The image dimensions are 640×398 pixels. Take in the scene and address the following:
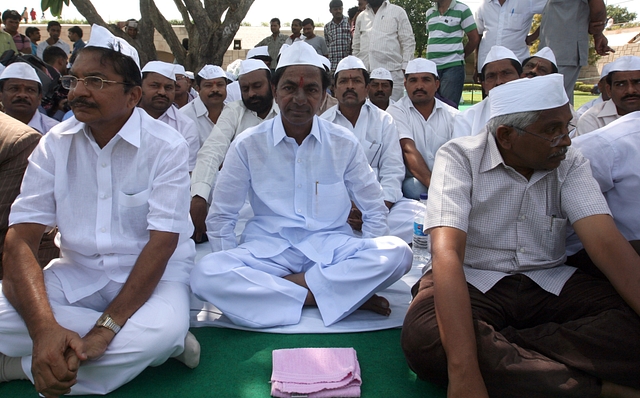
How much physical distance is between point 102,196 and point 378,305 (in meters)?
1.49

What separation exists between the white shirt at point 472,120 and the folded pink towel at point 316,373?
2.87 metres

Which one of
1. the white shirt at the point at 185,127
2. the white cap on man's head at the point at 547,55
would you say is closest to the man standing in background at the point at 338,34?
the white shirt at the point at 185,127

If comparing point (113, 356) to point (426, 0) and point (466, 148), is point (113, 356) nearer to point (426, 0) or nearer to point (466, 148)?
point (466, 148)

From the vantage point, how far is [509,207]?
234 cm

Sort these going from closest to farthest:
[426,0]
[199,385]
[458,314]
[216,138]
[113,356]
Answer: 1. [458,314]
2. [113,356]
3. [199,385]
4. [216,138]
5. [426,0]

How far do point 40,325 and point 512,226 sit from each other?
1.95m

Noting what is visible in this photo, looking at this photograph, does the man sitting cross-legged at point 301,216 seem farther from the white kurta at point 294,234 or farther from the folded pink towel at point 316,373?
the folded pink towel at point 316,373

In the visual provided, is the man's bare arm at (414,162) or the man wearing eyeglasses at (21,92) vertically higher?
the man wearing eyeglasses at (21,92)

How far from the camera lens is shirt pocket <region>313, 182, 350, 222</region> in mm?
3092

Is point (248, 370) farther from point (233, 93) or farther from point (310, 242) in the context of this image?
point (233, 93)

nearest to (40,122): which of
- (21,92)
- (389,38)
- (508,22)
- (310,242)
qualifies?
(21,92)

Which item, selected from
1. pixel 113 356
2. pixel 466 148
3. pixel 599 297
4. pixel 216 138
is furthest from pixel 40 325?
pixel 216 138

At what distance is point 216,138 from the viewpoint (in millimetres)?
4684

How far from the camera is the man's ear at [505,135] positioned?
7.50ft
